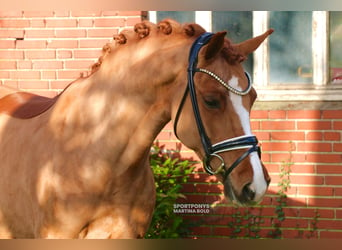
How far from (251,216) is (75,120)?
8.63ft

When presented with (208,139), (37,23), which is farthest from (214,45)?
(37,23)

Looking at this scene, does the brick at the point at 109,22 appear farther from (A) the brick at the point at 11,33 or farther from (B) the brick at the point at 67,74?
(A) the brick at the point at 11,33

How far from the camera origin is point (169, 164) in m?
4.57

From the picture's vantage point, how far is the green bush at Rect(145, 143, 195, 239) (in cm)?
443

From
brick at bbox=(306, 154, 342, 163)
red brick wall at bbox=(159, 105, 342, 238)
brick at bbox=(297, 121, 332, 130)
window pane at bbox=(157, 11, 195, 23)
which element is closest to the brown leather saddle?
red brick wall at bbox=(159, 105, 342, 238)

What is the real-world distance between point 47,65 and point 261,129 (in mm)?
2082

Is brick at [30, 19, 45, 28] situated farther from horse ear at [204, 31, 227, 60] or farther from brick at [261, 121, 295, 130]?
horse ear at [204, 31, 227, 60]

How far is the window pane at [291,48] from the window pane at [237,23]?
21cm

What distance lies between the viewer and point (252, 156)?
223 cm

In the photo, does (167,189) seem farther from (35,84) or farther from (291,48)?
(291,48)

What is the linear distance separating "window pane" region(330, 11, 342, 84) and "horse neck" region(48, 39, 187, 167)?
264cm

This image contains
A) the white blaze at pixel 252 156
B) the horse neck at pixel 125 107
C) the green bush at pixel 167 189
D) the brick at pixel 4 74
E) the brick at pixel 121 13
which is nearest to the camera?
the white blaze at pixel 252 156

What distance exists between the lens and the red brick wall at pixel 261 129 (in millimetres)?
4625

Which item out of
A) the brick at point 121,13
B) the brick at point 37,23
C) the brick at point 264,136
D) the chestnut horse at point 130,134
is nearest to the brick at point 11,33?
the brick at point 37,23
